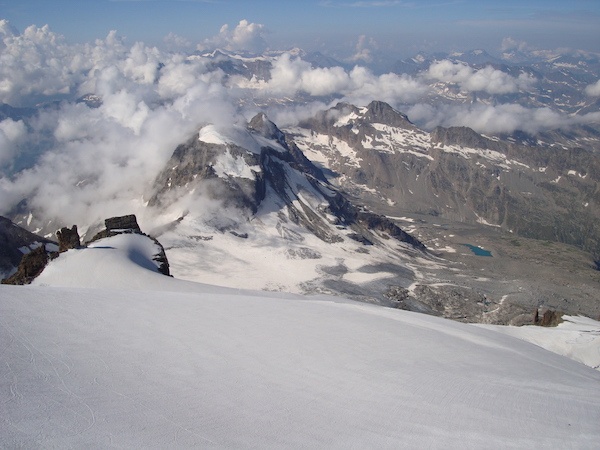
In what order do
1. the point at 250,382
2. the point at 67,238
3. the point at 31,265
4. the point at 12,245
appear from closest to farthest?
the point at 250,382, the point at 31,265, the point at 67,238, the point at 12,245

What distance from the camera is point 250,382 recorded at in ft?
57.5

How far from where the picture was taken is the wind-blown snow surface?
13.2 m

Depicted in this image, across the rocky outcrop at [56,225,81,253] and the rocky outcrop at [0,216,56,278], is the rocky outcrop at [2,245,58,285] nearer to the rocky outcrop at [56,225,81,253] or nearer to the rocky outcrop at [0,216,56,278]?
the rocky outcrop at [56,225,81,253]

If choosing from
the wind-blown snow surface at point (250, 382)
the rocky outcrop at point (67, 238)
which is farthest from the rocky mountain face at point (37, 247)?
the wind-blown snow surface at point (250, 382)

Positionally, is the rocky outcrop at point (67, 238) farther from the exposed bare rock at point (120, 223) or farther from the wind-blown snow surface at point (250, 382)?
the wind-blown snow surface at point (250, 382)

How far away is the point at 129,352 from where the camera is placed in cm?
1833

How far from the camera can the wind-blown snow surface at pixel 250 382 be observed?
13.2 meters

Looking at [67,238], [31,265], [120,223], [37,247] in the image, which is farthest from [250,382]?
[37,247]

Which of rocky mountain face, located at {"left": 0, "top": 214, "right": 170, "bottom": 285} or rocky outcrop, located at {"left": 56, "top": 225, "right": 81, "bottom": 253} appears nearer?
rocky mountain face, located at {"left": 0, "top": 214, "right": 170, "bottom": 285}

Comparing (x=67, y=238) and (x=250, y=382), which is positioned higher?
(x=250, y=382)

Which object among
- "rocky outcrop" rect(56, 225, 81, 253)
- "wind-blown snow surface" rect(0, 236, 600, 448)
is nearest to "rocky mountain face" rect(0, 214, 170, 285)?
"rocky outcrop" rect(56, 225, 81, 253)

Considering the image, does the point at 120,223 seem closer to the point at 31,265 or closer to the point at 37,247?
the point at 37,247

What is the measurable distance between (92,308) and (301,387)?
41.7 ft

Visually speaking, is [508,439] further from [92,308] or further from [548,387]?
[92,308]
